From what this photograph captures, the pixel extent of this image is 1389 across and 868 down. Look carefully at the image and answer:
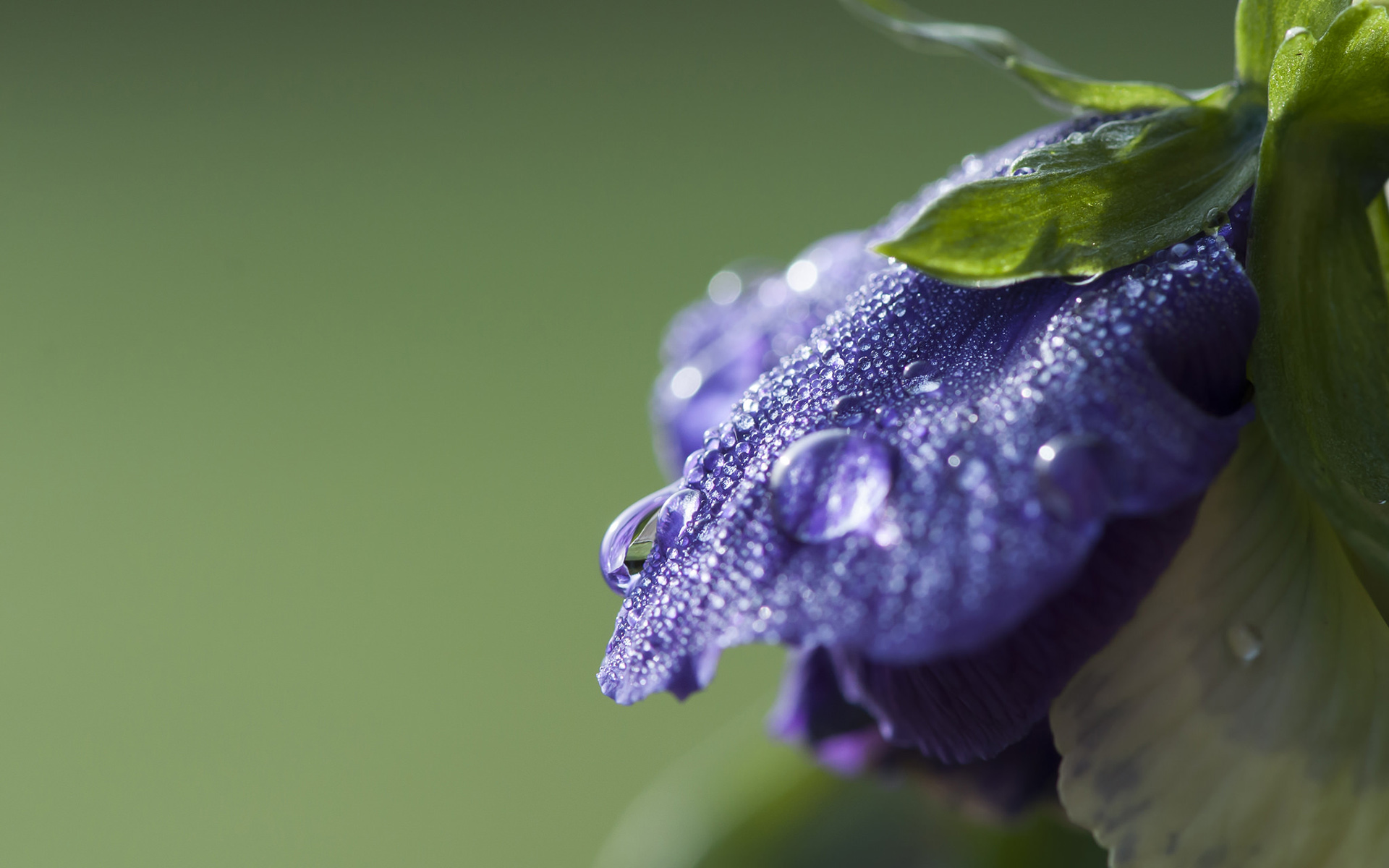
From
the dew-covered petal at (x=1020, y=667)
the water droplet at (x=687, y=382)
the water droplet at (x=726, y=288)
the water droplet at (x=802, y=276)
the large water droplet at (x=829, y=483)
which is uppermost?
the water droplet at (x=726, y=288)

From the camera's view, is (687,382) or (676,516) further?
(687,382)

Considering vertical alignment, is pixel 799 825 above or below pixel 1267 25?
below

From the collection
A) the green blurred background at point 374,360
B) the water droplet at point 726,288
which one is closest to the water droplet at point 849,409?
the water droplet at point 726,288

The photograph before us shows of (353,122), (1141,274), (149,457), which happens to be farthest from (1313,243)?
(353,122)

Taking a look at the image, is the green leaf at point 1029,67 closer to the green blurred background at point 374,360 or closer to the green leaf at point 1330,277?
the green leaf at point 1330,277

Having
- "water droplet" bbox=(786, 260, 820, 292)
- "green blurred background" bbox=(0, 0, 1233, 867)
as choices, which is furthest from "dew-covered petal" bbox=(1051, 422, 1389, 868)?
"green blurred background" bbox=(0, 0, 1233, 867)

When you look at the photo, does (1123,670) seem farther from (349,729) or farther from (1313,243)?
(349,729)

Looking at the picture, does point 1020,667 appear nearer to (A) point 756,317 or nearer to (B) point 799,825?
(A) point 756,317

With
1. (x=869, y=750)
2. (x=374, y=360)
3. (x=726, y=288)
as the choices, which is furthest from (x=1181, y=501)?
(x=374, y=360)
